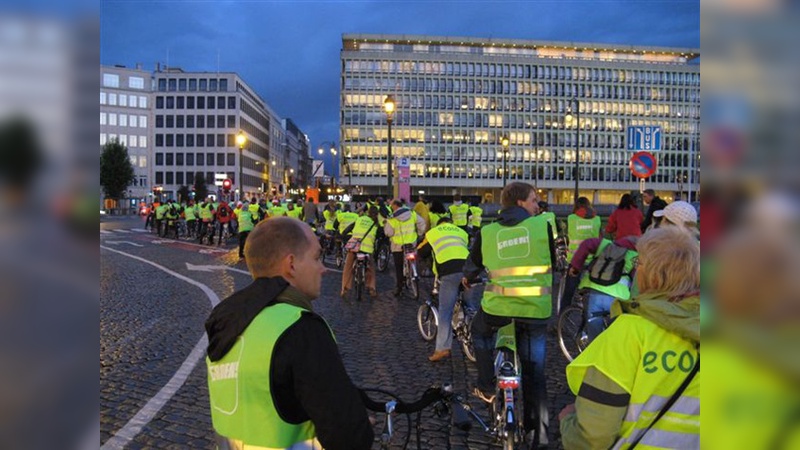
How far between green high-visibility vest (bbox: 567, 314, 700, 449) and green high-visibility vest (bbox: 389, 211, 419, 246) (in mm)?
10776

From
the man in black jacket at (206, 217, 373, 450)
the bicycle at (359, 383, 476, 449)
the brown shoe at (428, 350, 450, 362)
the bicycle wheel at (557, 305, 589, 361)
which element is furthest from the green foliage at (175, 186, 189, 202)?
the man in black jacket at (206, 217, 373, 450)

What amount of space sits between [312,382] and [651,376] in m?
1.11

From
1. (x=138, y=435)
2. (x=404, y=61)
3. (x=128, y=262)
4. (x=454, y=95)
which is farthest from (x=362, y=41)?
(x=138, y=435)

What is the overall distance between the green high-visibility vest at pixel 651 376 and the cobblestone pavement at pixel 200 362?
167 centimetres

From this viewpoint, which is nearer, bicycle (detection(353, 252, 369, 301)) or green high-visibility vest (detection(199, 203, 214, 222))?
bicycle (detection(353, 252, 369, 301))

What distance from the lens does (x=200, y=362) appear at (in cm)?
777

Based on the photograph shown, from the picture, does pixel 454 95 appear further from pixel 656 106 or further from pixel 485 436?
pixel 485 436

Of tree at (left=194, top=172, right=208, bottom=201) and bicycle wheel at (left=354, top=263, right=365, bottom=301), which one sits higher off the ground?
tree at (left=194, top=172, right=208, bottom=201)

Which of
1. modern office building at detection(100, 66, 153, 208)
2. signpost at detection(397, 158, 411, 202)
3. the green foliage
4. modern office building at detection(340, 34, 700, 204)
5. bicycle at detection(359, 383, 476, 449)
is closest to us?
bicycle at detection(359, 383, 476, 449)

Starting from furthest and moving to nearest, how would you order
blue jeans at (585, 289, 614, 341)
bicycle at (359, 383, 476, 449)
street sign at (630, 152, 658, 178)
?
street sign at (630, 152, 658, 178) → blue jeans at (585, 289, 614, 341) → bicycle at (359, 383, 476, 449)

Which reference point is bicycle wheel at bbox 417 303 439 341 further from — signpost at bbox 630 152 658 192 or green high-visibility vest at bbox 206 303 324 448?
green high-visibility vest at bbox 206 303 324 448

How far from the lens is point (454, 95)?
4481 inches

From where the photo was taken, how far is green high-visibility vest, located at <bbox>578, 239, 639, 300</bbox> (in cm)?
677
